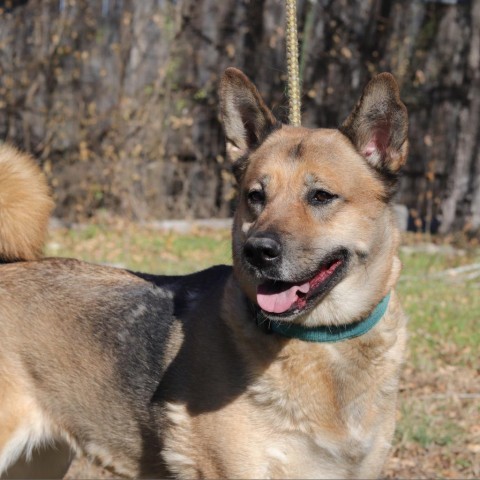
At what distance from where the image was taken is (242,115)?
3533 millimetres

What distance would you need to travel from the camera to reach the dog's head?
3.00m

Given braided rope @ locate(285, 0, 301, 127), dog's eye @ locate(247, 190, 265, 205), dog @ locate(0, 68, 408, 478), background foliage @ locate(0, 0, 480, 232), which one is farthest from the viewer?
background foliage @ locate(0, 0, 480, 232)

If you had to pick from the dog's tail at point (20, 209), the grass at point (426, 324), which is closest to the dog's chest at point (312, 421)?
the grass at point (426, 324)

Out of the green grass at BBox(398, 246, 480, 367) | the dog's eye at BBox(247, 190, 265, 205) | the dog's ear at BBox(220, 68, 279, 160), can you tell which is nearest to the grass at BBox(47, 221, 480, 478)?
the green grass at BBox(398, 246, 480, 367)

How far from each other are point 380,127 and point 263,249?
29.4 inches

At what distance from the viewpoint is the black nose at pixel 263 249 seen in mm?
2922

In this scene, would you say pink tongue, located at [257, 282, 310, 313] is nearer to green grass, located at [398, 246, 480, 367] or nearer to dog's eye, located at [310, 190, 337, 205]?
dog's eye, located at [310, 190, 337, 205]

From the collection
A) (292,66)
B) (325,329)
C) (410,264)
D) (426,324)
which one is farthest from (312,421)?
(410,264)

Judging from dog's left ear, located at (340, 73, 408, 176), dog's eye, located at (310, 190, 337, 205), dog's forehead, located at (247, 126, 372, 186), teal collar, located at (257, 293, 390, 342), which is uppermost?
dog's left ear, located at (340, 73, 408, 176)

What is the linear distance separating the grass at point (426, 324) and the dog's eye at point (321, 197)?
89 centimetres

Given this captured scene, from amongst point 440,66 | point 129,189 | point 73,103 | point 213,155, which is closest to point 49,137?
point 73,103

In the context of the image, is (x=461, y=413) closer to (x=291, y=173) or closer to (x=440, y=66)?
(x=291, y=173)

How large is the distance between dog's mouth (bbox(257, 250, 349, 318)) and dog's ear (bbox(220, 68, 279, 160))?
2.26ft

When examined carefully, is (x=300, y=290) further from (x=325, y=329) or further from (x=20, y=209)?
(x=20, y=209)
